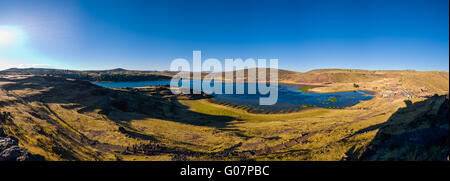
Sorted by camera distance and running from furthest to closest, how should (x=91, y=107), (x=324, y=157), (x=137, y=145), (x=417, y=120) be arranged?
(x=91, y=107), (x=137, y=145), (x=324, y=157), (x=417, y=120)

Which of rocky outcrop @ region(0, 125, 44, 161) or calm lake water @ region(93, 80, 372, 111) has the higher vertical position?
rocky outcrop @ region(0, 125, 44, 161)

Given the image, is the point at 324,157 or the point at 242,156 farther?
the point at 242,156

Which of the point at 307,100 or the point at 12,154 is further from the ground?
the point at 12,154

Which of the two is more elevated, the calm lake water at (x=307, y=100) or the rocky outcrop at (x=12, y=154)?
the rocky outcrop at (x=12, y=154)

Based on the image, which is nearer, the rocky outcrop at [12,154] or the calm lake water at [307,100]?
the rocky outcrop at [12,154]

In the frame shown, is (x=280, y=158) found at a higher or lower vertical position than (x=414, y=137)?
lower

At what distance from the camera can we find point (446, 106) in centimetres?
1112

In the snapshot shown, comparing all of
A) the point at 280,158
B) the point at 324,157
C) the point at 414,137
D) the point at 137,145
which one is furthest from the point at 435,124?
the point at 137,145

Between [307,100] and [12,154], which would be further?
[307,100]

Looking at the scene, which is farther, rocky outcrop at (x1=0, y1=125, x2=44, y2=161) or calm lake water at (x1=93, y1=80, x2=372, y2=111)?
calm lake water at (x1=93, y1=80, x2=372, y2=111)
